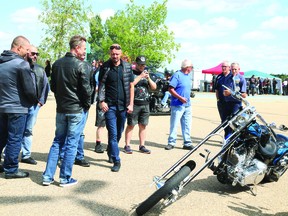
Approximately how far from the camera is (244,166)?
4098mm

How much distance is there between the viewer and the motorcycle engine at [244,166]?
4.03m

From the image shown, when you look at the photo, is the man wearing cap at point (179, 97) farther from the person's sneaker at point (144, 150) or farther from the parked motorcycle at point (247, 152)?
the parked motorcycle at point (247, 152)

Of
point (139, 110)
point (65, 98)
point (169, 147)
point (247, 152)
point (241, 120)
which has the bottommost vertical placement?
point (169, 147)

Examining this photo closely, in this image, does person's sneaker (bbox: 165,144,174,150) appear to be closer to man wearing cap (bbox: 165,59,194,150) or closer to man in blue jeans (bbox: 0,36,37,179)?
man wearing cap (bbox: 165,59,194,150)

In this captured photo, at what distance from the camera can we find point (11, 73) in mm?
4598

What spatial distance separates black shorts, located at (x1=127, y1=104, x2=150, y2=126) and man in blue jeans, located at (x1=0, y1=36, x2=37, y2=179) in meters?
2.10

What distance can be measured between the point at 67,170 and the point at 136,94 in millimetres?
2412

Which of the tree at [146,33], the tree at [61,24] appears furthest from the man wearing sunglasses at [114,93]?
the tree at [146,33]

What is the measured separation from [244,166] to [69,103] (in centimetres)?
226

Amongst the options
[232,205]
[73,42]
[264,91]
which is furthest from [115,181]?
[264,91]

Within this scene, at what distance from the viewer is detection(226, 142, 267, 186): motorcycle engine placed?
13.2 ft

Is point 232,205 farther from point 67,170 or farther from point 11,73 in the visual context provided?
point 11,73

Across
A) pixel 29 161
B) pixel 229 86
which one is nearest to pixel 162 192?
pixel 29 161

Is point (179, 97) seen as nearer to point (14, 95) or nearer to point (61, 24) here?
point (14, 95)
